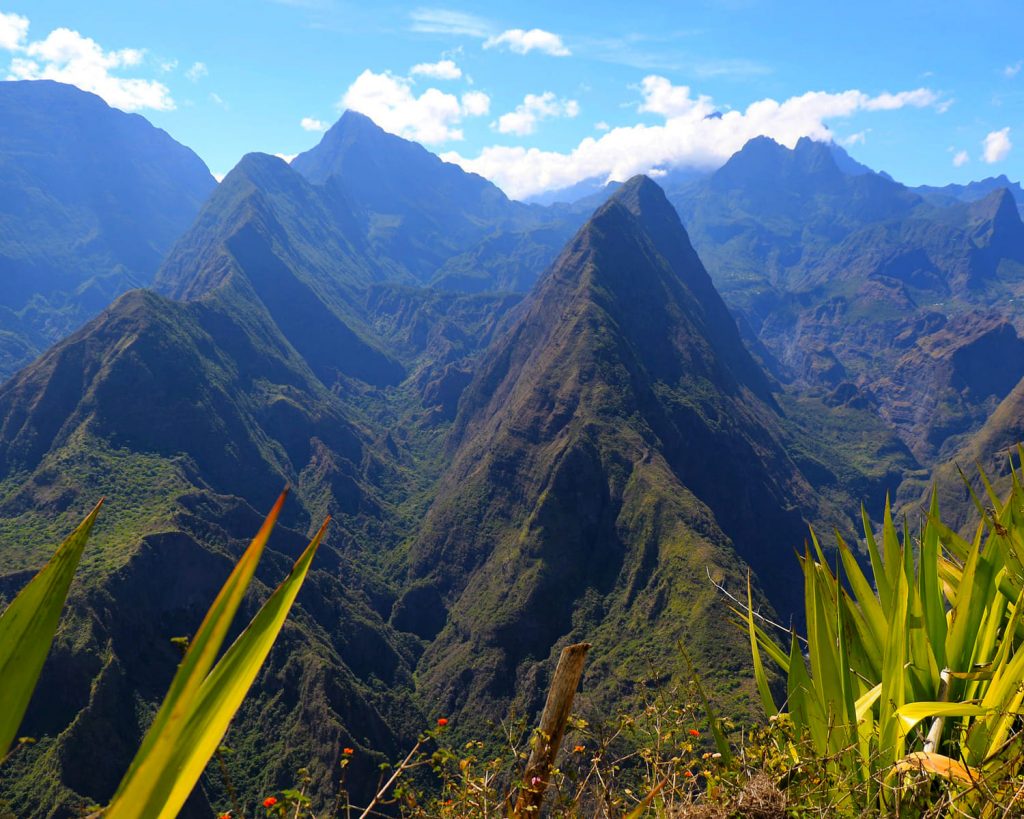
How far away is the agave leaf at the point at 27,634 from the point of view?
176cm

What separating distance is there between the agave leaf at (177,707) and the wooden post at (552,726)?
83.7 inches

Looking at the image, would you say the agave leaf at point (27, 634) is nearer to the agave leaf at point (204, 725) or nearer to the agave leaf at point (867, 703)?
Answer: the agave leaf at point (204, 725)

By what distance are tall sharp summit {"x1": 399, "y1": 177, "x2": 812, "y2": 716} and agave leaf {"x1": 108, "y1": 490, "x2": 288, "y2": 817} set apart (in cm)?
5709

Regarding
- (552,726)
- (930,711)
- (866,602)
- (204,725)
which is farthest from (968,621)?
(204,725)

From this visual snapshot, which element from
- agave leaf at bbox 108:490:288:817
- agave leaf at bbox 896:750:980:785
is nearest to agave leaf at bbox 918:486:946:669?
agave leaf at bbox 896:750:980:785

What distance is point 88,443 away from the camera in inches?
3760

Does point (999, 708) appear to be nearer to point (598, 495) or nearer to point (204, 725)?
point (204, 725)

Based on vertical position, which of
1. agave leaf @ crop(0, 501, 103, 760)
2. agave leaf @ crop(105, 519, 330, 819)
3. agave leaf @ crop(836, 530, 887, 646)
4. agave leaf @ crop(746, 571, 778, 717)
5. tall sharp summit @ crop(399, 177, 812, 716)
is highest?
agave leaf @ crop(0, 501, 103, 760)

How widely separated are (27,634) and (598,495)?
3527 inches

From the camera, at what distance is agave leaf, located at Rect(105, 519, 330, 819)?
1660 mm

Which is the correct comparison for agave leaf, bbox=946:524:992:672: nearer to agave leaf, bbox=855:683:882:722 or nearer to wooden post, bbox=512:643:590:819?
agave leaf, bbox=855:683:882:722

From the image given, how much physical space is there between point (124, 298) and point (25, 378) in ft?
77.8

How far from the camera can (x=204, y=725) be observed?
5.77ft

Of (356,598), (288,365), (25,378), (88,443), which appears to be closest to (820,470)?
(356,598)
